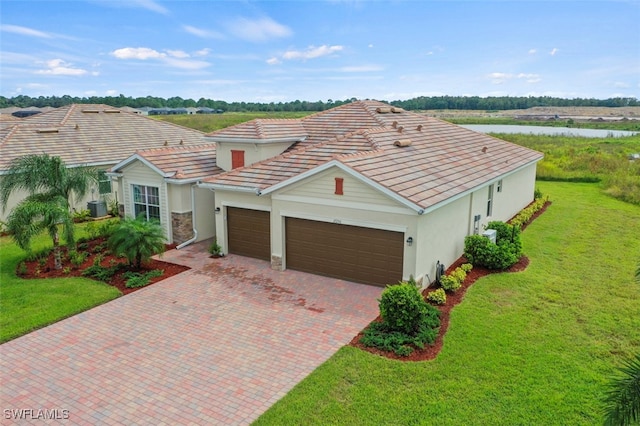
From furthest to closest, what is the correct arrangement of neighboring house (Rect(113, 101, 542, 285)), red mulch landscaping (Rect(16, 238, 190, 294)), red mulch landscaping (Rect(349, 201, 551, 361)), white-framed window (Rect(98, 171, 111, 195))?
1. white-framed window (Rect(98, 171, 111, 195))
2. red mulch landscaping (Rect(16, 238, 190, 294))
3. neighboring house (Rect(113, 101, 542, 285))
4. red mulch landscaping (Rect(349, 201, 551, 361))

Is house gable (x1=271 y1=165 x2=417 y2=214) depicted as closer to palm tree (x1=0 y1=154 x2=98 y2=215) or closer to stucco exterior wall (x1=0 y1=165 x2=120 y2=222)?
palm tree (x1=0 y1=154 x2=98 y2=215)

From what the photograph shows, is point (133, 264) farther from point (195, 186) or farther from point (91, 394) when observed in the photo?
point (91, 394)

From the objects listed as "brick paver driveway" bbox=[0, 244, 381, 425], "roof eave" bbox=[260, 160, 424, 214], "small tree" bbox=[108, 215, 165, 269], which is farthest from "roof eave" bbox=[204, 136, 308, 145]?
"brick paver driveway" bbox=[0, 244, 381, 425]

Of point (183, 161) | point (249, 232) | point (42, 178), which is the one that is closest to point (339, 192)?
→ point (249, 232)

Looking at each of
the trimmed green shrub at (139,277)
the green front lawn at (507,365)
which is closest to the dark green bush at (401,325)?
the green front lawn at (507,365)

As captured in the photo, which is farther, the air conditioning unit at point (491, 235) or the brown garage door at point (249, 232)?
the brown garage door at point (249, 232)

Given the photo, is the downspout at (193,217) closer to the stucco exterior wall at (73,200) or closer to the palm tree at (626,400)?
the stucco exterior wall at (73,200)
